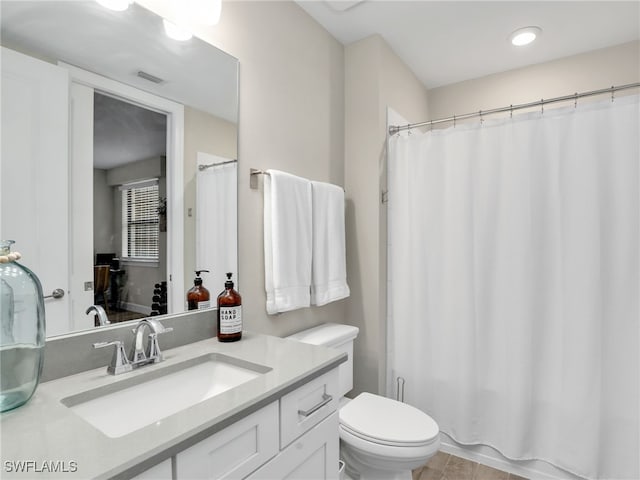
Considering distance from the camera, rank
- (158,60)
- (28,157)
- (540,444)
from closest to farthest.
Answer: (28,157) < (158,60) < (540,444)

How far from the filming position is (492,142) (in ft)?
6.25

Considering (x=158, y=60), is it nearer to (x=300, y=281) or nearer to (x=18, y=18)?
(x=18, y=18)

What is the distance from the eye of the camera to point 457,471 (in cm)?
188

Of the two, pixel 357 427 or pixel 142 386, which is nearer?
pixel 142 386

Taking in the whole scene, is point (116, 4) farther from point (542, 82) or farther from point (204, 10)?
point (542, 82)

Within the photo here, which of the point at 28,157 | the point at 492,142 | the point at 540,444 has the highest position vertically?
the point at 492,142

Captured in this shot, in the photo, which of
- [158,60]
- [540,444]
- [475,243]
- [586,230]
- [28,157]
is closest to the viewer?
Result: [28,157]

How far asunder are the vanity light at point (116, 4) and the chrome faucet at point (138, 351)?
99 cm

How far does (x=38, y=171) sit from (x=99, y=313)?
0.43 m

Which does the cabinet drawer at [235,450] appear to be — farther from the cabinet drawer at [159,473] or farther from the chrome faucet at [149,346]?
the chrome faucet at [149,346]

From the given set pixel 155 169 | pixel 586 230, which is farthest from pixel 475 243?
pixel 155 169

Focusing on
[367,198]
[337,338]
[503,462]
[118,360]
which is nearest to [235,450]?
[118,360]

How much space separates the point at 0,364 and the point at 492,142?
214 cm

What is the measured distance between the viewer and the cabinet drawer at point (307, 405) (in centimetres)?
95
